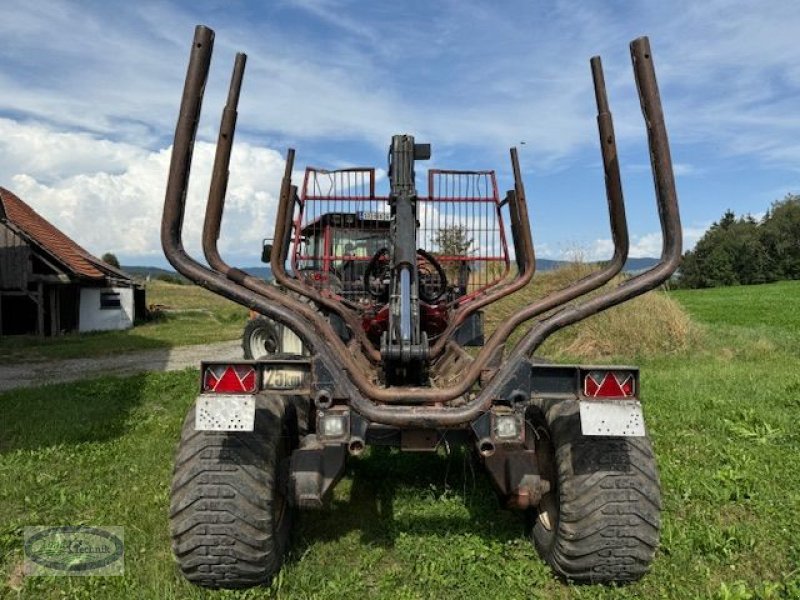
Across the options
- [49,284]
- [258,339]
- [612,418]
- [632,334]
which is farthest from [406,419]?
[49,284]

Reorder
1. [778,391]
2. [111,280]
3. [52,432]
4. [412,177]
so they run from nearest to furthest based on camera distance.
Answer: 1. [412,177]
2. [52,432]
3. [778,391]
4. [111,280]

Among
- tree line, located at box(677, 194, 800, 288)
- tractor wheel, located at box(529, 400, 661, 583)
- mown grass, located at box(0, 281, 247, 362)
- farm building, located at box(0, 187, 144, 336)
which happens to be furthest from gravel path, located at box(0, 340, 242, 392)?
tree line, located at box(677, 194, 800, 288)

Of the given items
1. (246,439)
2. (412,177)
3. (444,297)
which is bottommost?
(246,439)

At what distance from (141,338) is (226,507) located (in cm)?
1565

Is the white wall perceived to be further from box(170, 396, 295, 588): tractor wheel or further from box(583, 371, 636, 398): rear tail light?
box(583, 371, 636, 398): rear tail light

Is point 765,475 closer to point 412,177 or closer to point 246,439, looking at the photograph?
point 412,177

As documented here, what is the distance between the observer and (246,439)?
2.88 m

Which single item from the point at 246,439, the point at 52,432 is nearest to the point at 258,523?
the point at 246,439

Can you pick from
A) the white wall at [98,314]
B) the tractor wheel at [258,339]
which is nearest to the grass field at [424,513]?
the tractor wheel at [258,339]

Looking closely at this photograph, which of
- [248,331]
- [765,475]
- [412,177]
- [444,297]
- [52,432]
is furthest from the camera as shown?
[248,331]

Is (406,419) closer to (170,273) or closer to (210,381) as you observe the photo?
(210,381)

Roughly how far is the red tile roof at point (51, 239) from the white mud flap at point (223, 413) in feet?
59.2

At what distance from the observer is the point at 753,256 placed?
2507 inches

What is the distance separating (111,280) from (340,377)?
20950 millimetres
